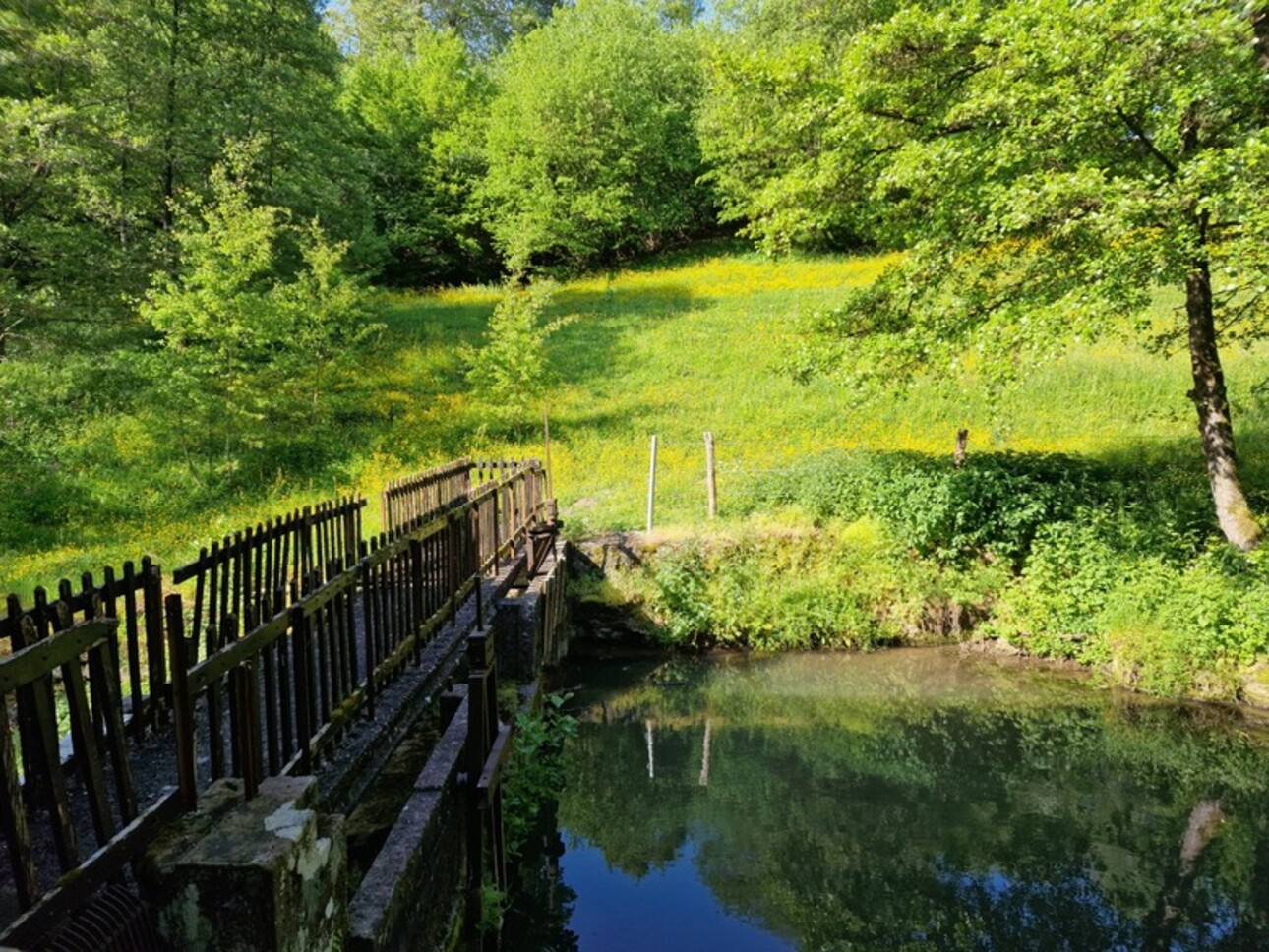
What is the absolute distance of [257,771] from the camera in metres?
2.89

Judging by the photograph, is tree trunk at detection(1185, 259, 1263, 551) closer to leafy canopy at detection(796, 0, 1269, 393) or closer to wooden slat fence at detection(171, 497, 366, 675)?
leafy canopy at detection(796, 0, 1269, 393)

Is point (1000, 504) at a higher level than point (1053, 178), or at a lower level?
lower

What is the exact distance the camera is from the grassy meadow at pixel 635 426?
43.0ft

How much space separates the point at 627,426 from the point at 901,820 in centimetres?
1323

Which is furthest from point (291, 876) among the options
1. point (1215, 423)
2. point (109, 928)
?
point (1215, 423)

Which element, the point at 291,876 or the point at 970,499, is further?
the point at 970,499

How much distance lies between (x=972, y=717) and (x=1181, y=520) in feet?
15.3

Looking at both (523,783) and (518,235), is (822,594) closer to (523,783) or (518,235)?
(523,783)

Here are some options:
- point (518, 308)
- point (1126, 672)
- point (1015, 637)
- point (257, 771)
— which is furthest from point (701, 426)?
point (257, 771)

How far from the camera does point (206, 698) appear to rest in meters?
4.47

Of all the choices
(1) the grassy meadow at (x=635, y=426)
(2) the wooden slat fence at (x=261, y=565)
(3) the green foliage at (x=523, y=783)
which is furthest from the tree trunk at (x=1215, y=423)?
(2) the wooden slat fence at (x=261, y=565)

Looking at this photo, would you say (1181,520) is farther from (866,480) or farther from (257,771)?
(257,771)

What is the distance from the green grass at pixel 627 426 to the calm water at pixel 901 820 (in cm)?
393

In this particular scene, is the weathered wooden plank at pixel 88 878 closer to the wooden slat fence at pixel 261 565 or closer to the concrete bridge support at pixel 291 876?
the concrete bridge support at pixel 291 876
